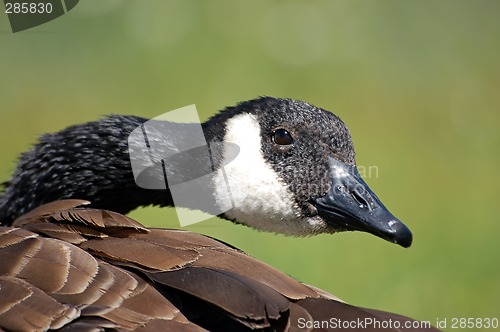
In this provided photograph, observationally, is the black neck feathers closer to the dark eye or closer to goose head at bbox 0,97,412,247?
goose head at bbox 0,97,412,247

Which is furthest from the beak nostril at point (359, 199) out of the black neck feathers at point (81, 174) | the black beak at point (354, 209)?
the black neck feathers at point (81, 174)

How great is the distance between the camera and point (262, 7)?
20.5 ft

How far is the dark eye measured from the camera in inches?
108

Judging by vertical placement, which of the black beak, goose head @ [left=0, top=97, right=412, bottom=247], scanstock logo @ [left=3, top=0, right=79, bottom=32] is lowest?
the black beak

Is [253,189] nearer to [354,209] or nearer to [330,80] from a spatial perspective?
[354,209]

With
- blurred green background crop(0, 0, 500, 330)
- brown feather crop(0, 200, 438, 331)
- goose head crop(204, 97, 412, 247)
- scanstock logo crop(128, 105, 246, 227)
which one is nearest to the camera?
brown feather crop(0, 200, 438, 331)

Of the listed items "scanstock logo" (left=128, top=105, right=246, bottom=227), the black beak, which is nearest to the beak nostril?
the black beak

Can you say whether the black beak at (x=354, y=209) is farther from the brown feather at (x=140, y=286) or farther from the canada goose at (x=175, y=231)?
the brown feather at (x=140, y=286)

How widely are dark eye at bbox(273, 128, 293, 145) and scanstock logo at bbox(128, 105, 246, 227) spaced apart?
0.13 metres

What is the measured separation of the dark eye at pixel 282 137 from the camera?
2750 mm

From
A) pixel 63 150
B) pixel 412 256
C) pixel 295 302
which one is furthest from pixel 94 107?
pixel 295 302

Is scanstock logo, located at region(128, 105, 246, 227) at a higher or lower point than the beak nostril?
higher

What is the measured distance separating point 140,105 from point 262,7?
54.7 inches

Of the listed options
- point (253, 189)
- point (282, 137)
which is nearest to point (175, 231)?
point (253, 189)
